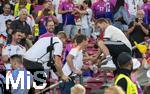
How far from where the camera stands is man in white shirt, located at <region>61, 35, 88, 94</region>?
10945mm

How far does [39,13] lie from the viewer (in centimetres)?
1686

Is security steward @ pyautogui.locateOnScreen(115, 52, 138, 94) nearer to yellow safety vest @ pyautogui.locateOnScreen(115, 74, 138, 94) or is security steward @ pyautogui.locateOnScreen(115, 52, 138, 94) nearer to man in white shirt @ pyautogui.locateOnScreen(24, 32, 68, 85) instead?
yellow safety vest @ pyautogui.locateOnScreen(115, 74, 138, 94)

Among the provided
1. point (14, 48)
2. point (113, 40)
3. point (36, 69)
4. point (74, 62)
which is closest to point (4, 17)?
point (14, 48)

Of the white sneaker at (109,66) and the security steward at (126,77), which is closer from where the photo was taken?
the security steward at (126,77)

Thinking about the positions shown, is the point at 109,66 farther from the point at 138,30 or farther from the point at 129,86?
the point at 138,30

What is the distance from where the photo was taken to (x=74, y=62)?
11.2 meters

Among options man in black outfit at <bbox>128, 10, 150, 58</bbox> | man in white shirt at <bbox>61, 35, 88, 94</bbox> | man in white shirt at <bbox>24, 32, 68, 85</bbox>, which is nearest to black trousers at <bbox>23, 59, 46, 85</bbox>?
man in white shirt at <bbox>24, 32, 68, 85</bbox>

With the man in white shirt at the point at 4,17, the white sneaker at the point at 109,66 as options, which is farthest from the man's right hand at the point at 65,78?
the man in white shirt at the point at 4,17

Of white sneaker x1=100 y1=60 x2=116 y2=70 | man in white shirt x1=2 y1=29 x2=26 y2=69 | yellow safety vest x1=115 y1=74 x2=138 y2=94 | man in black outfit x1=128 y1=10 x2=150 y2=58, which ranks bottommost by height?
man in black outfit x1=128 y1=10 x2=150 y2=58

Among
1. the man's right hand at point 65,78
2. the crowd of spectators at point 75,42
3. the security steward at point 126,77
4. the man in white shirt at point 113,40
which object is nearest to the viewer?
the security steward at point 126,77

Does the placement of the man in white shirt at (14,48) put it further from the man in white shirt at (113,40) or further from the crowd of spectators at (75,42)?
the man in white shirt at (113,40)

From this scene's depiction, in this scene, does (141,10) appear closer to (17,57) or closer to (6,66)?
(6,66)

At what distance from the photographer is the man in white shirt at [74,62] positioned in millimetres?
10945

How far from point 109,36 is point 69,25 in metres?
4.86
